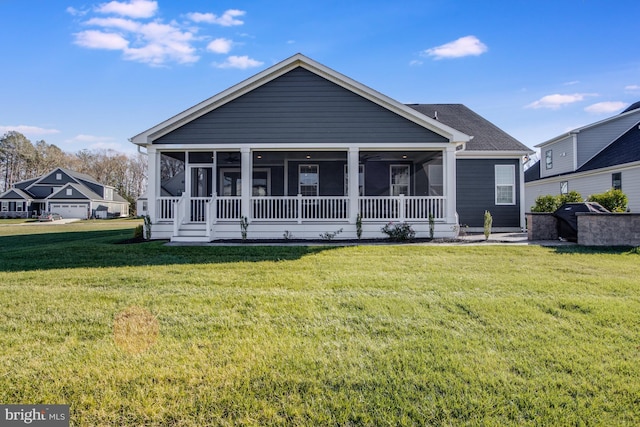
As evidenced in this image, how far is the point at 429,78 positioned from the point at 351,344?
50.8ft

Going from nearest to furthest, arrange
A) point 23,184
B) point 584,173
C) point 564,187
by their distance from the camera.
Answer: point 584,173
point 564,187
point 23,184

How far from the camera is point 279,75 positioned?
10.9 metres

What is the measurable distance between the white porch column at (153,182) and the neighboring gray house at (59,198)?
144ft

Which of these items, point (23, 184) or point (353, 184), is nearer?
point (353, 184)

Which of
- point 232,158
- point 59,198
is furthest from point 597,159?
point 59,198

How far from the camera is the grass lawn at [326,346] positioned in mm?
2379

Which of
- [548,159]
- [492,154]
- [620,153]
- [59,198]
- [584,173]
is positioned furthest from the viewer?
[59,198]

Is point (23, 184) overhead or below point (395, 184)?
overhead

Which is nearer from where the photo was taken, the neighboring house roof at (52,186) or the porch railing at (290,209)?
the porch railing at (290,209)

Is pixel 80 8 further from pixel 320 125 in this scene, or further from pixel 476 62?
pixel 476 62

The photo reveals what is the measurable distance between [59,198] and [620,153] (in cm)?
5993

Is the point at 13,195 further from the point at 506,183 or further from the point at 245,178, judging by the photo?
the point at 506,183

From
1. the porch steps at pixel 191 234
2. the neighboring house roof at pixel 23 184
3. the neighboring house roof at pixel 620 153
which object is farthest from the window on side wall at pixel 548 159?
the neighboring house roof at pixel 23 184

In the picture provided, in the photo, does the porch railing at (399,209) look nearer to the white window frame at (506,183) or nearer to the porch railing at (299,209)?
the porch railing at (299,209)
